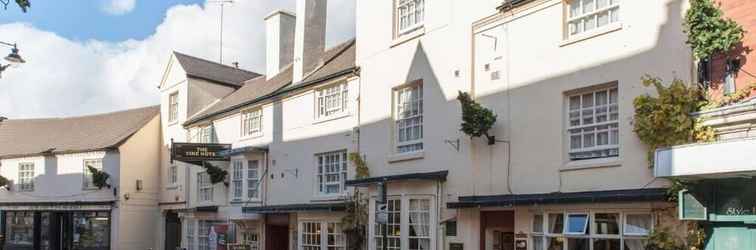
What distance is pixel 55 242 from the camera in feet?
107

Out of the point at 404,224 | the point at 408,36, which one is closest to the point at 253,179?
the point at 404,224

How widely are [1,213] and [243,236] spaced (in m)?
17.0

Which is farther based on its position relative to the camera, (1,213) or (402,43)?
(1,213)

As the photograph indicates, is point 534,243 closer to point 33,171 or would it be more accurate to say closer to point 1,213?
point 33,171

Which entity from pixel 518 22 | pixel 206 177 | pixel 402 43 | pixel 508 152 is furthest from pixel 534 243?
pixel 206 177

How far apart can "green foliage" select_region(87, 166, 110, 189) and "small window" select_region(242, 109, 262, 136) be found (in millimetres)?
8472

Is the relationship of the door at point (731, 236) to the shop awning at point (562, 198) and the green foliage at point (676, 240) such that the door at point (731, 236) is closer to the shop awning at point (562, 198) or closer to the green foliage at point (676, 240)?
the green foliage at point (676, 240)

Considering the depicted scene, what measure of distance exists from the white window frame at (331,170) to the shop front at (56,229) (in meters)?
13.7

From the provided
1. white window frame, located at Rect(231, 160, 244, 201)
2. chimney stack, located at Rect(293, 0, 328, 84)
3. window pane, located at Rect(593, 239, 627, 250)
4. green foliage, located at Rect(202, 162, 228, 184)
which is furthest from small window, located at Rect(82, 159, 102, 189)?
window pane, located at Rect(593, 239, 627, 250)

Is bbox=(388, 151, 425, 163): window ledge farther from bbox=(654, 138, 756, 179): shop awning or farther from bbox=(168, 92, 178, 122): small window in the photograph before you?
bbox=(168, 92, 178, 122): small window

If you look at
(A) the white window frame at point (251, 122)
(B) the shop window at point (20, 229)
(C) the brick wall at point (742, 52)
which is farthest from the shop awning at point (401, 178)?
(B) the shop window at point (20, 229)

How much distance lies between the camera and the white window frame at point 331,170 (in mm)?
19688

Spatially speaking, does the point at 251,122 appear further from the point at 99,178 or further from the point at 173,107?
the point at 99,178

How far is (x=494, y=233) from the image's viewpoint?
1461cm
